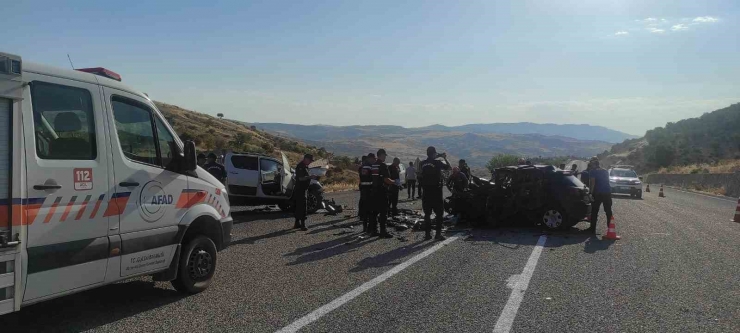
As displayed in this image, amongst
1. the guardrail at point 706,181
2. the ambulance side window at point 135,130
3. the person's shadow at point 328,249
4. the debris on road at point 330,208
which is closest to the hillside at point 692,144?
the guardrail at point 706,181

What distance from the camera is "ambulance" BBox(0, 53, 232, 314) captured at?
4125 millimetres

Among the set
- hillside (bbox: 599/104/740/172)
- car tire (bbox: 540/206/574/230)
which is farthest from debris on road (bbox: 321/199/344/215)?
hillside (bbox: 599/104/740/172)

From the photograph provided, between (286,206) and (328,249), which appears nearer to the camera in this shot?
(328,249)

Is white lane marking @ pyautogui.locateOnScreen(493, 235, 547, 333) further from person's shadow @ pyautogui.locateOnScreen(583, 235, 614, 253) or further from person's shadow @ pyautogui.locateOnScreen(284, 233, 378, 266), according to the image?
person's shadow @ pyautogui.locateOnScreen(284, 233, 378, 266)

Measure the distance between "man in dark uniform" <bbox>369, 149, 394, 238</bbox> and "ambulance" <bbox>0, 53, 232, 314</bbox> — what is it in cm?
511

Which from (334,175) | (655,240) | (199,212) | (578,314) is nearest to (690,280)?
(578,314)

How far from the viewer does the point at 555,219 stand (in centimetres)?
1206

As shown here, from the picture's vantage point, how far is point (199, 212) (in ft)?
20.3

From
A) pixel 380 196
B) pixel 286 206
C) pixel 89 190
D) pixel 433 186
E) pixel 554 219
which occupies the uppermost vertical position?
pixel 89 190

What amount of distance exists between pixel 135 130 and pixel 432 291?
381 centimetres

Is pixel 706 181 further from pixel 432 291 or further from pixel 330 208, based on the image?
pixel 432 291

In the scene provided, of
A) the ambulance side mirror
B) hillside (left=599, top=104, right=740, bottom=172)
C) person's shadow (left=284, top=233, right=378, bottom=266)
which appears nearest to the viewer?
the ambulance side mirror

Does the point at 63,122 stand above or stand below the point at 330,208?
above

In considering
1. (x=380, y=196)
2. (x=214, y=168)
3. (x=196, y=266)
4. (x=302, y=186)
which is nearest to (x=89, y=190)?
(x=196, y=266)
